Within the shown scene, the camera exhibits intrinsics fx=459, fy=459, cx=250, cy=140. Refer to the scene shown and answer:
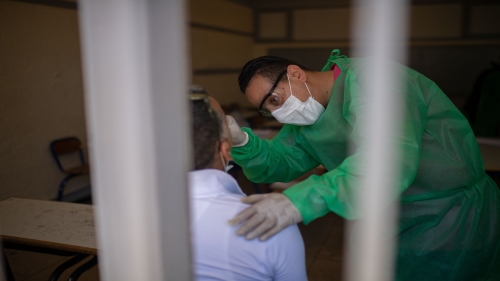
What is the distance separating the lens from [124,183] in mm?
762

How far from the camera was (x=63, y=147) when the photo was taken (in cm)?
398

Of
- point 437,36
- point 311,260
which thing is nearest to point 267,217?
point 311,260

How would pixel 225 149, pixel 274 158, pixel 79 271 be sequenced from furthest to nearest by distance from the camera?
1. pixel 79 271
2. pixel 274 158
3. pixel 225 149

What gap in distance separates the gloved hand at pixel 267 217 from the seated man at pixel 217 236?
3cm

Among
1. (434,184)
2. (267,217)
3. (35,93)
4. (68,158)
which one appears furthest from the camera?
(68,158)

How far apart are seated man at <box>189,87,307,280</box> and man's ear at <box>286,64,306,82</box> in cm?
52

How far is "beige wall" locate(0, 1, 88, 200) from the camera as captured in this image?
11.4 feet

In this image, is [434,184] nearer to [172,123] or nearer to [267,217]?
[267,217]

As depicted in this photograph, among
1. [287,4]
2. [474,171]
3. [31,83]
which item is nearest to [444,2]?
[287,4]

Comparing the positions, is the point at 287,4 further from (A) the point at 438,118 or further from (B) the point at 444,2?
(A) the point at 438,118

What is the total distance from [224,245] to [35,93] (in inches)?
130

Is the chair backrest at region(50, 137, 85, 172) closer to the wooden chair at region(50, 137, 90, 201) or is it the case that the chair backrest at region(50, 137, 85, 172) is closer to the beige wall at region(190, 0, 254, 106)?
the wooden chair at region(50, 137, 90, 201)

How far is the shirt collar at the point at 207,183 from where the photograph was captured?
971 mm

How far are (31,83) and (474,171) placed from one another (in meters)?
3.40
